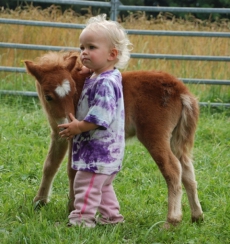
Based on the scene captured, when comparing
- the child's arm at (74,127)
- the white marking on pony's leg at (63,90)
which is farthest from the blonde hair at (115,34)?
the child's arm at (74,127)

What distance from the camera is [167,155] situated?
466 centimetres

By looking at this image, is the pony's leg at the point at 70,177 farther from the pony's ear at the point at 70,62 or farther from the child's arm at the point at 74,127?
the pony's ear at the point at 70,62

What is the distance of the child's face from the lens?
4.26 meters

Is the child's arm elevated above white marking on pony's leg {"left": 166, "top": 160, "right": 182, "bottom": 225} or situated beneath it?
elevated above

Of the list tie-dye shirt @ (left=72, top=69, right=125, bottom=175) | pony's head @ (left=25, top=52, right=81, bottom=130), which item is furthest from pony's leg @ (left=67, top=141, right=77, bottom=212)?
pony's head @ (left=25, top=52, right=81, bottom=130)

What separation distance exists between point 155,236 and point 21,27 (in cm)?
693

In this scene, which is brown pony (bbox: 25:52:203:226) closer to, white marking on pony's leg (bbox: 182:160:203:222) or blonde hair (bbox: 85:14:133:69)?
white marking on pony's leg (bbox: 182:160:203:222)

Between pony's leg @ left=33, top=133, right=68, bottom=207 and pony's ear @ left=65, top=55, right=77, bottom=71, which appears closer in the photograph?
pony's ear @ left=65, top=55, right=77, bottom=71

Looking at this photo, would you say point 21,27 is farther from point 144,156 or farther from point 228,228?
point 228,228

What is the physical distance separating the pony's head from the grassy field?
83 cm

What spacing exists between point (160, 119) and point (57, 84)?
38.2 inches

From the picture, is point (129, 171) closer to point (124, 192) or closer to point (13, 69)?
point (124, 192)

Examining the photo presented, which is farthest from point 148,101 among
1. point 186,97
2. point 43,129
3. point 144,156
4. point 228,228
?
point 43,129

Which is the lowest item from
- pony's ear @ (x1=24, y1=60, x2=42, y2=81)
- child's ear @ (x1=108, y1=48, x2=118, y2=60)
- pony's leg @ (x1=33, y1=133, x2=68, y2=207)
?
pony's leg @ (x1=33, y1=133, x2=68, y2=207)
